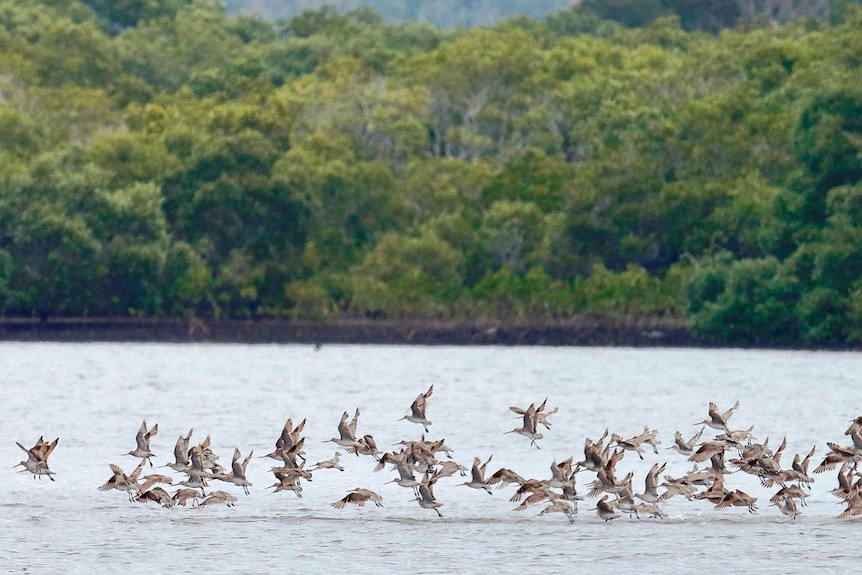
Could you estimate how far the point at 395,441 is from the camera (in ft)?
109

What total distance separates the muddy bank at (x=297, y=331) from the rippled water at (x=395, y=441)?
11.9 ft

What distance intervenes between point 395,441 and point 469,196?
46.8 m

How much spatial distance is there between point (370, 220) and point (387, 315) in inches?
323

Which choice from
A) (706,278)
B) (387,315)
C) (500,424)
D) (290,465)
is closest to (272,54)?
(387,315)

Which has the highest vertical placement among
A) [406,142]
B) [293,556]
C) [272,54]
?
[272,54]

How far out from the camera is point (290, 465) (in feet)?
76.5

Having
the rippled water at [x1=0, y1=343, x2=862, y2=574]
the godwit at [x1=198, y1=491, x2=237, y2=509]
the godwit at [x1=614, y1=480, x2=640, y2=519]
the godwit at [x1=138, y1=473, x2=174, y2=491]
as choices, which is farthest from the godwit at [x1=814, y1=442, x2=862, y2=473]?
the godwit at [x1=138, y1=473, x2=174, y2=491]

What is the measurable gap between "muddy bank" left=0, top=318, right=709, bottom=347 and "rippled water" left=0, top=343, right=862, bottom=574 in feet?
11.9

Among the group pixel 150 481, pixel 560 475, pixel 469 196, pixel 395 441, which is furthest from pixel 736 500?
pixel 469 196

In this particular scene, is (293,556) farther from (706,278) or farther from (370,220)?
(370,220)

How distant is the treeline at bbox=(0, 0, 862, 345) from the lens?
62562 millimetres

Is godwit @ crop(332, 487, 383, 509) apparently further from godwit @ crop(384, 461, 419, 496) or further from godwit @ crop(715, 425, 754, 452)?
godwit @ crop(715, 425, 754, 452)

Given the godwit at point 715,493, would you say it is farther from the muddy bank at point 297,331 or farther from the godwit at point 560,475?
the muddy bank at point 297,331

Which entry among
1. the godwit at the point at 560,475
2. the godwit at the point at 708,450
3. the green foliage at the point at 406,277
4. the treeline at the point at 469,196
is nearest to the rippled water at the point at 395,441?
the godwit at the point at 560,475
